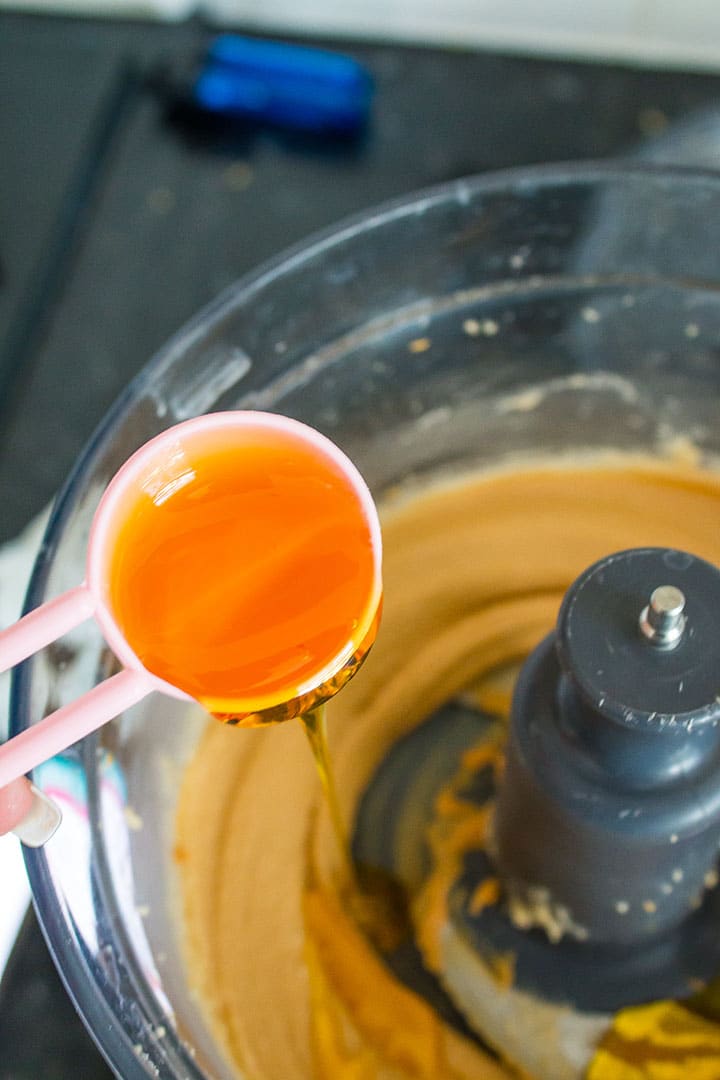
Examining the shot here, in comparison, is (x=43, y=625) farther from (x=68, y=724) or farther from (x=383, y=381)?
(x=383, y=381)

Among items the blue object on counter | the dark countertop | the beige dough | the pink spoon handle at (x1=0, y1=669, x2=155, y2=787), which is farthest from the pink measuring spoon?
the blue object on counter

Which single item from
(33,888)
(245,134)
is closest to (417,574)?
(33,888)

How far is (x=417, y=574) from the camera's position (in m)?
0.66

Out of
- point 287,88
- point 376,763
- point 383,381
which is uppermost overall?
point 287,88

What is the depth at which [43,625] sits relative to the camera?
386mm

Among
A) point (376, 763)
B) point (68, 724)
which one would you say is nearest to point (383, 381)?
point (376, 763)

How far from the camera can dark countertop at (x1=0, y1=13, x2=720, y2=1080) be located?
77 centimetres

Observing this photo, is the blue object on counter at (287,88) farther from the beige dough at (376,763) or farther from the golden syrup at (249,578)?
the golden syrup at (249,578)

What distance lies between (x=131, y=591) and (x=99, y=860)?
0.15m

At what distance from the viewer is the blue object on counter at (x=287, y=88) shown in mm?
830

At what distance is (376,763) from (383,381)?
23 centimetres

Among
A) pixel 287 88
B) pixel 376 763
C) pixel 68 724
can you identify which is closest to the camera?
pixel 68 724

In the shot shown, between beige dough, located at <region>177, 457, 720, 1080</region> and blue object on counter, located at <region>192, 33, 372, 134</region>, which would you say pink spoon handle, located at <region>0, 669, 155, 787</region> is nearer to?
beige dough, located at <region>177, 457, 720, 1080</region>

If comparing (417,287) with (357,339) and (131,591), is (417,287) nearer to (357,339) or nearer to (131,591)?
(357,339)
